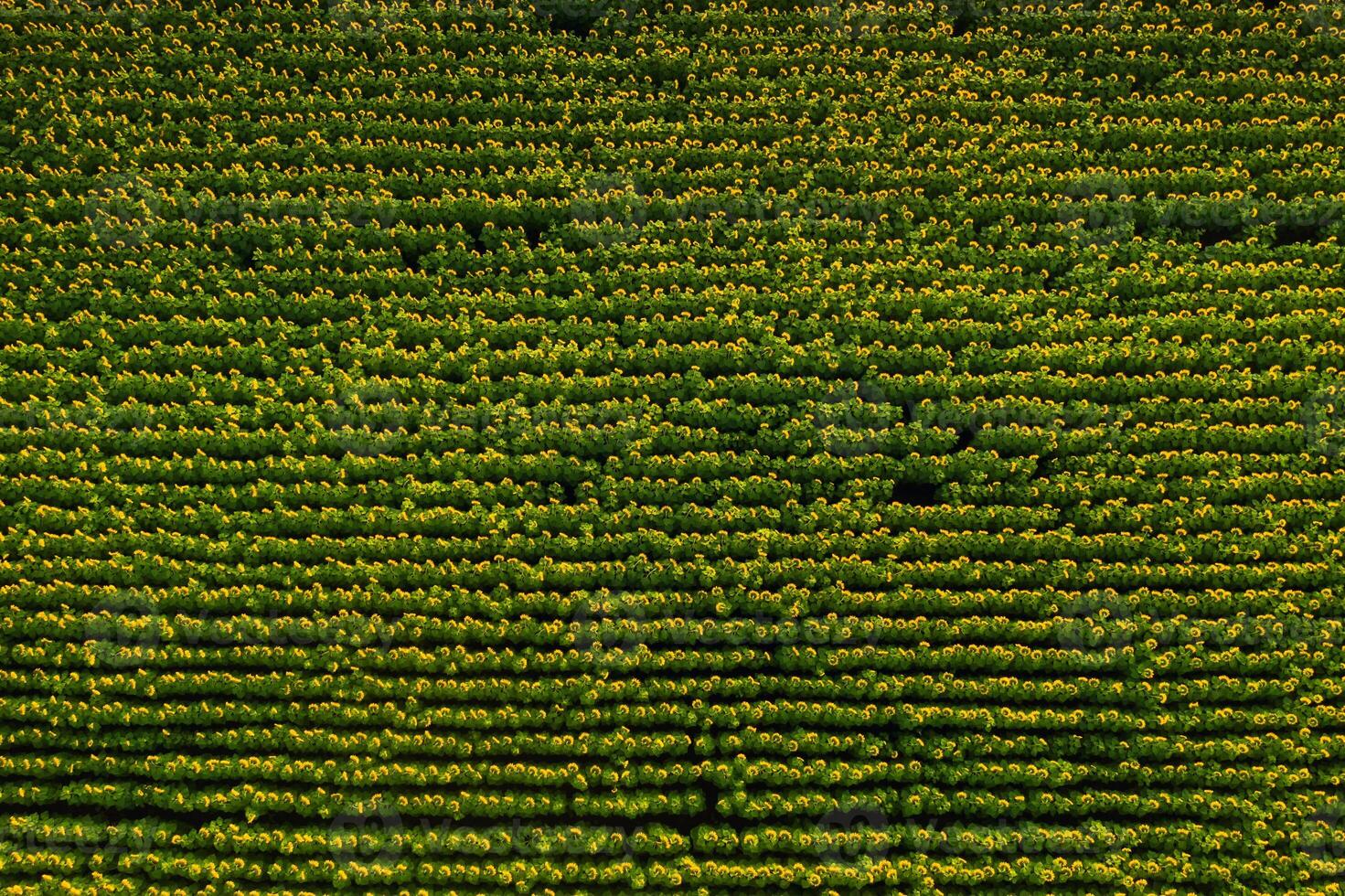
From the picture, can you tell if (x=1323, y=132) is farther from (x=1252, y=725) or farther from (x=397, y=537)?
(x=397, y=537)

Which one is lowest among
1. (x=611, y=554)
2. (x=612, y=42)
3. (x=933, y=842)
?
(x=933, y=842)

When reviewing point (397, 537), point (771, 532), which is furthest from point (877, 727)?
point (397, 537)

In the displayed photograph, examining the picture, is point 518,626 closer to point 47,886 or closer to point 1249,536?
point 47,886

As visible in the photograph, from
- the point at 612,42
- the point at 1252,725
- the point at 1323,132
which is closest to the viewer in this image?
the point at 1252,725

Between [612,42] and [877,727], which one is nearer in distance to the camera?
Answer: [877,727]

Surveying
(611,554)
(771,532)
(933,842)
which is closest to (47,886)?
(611,554)

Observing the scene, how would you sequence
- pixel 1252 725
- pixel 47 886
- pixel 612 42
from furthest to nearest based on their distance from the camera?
pixel 612 42
pixel 1252 725
pixel 47 886

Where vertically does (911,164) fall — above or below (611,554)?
above
